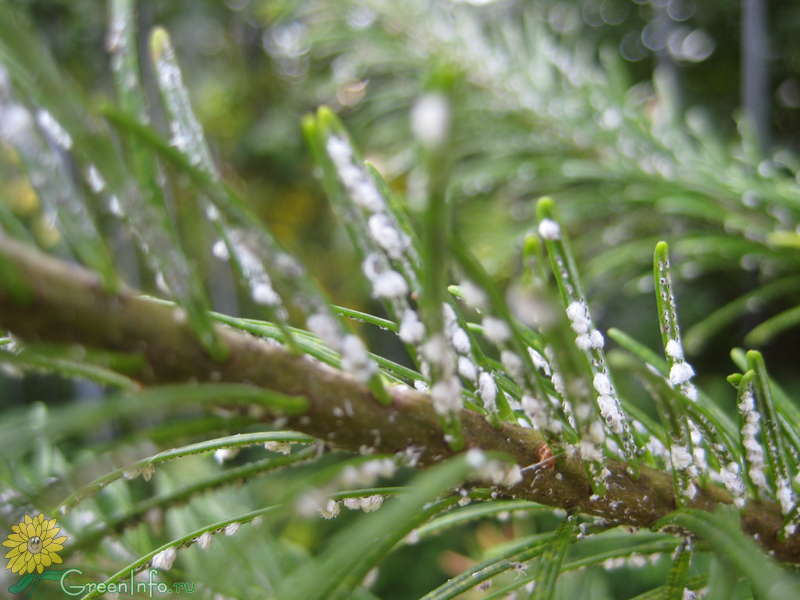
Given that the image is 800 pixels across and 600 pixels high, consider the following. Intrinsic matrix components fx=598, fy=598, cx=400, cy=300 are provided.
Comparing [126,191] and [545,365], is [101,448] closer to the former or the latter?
[126,191]

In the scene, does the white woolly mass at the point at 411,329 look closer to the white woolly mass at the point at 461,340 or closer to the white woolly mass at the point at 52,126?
the white woolly mass at the point at 461,340

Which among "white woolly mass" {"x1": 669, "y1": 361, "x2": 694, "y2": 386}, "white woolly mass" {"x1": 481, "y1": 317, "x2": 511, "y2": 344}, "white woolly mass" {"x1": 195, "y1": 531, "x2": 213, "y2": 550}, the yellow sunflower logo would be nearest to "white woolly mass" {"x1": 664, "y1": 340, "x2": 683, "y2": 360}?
"white woolly mass" {"x1": 669, "y1": 361, "x2": 694, "y2": 386}

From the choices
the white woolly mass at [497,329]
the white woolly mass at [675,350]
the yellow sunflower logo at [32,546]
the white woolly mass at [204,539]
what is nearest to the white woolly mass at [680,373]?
the white woolly mass at [675,350]

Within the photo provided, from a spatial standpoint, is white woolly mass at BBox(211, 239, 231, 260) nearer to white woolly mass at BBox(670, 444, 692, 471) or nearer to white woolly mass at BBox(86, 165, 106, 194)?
white woolly mass at BBox(86, 165, 106, 194)

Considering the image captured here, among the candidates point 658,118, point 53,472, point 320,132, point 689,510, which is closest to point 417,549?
point 658,118

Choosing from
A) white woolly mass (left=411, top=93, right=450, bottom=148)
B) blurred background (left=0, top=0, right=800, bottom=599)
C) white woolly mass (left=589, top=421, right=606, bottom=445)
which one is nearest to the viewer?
white woolly mass (left=411, top=93, right=450, bottom=148)

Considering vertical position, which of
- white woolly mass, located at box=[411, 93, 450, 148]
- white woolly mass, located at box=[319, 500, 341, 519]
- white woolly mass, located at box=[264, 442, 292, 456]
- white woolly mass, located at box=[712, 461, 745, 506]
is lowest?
white woolly mass, located at box=[712, 461, 745, 506]
